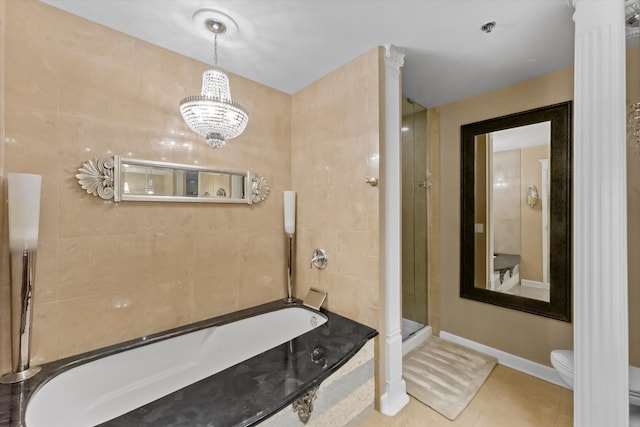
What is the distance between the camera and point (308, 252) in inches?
91.0

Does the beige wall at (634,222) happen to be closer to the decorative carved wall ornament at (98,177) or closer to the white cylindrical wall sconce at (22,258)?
the decorative carved wall ornament at (98,177)

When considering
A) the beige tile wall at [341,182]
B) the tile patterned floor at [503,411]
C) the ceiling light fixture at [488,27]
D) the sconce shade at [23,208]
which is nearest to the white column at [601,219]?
the ceiling light fixture at [488,27]

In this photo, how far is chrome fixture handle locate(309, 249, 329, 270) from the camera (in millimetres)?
2156

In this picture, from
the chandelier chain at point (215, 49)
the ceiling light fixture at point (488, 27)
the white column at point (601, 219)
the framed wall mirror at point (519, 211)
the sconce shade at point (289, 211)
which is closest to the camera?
the white column at point (601, 219)

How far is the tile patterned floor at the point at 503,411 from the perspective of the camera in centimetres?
168

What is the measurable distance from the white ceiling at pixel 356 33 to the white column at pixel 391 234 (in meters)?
0.26

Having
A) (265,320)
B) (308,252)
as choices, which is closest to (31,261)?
(265,320)

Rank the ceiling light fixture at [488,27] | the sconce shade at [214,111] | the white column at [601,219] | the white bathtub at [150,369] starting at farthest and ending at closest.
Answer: the ceiling light fixture at [488,27], the sconce shade at [214,111], the white bathtub at [150,369], the white column at [601,219]

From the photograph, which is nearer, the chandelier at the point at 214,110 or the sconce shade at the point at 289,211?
the chandelier at the point at 214,110

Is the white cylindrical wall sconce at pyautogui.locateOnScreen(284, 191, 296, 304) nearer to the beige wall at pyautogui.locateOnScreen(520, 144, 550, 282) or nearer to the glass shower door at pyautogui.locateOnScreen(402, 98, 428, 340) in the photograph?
the glass shower door at pyautogui.locateOnScreen(402, 98, 428, 340)

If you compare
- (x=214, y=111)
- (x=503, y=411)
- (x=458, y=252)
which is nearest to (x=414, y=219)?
(x=458, y=252)

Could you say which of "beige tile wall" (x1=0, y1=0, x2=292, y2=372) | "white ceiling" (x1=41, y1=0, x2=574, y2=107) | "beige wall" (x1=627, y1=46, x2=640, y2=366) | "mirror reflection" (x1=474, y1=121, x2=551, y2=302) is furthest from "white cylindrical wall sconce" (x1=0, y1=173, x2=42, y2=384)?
"beige wall" (x1=627, y1=46, x2=640, y2=366)

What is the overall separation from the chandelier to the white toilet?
8.42 ft

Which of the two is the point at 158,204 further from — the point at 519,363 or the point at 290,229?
the point at 519,363
